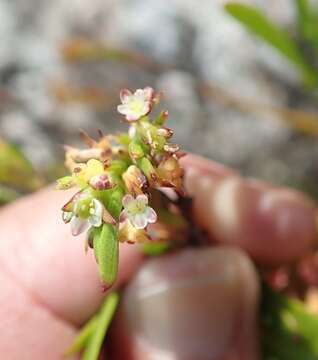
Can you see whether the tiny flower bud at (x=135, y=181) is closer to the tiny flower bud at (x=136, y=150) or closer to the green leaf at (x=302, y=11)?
the tiny flower bud at (x=136, y=150)

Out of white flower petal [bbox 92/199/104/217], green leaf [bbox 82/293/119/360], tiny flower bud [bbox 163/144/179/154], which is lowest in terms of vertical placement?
green leaf [bbox 82/293/119/360]

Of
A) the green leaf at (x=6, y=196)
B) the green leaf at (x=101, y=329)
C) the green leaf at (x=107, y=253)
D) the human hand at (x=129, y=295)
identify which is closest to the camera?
the green leaf at (x=107, y=253)

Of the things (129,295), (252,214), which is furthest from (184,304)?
(252,214)

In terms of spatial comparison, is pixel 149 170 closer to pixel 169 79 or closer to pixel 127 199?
pixel 127 199

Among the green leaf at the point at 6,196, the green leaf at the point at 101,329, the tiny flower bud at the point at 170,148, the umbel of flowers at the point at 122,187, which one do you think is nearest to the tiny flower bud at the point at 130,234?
the umbel of flowers at the point at 122,187

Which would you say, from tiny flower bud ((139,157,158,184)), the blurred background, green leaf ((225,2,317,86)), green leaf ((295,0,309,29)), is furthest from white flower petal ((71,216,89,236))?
the blurred background

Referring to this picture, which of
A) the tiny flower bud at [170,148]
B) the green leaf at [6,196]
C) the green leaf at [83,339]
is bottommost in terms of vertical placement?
the green leaf at [6,196]

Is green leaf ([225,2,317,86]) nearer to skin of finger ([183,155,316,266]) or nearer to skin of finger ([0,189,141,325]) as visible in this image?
skin of finger ([183,155,316,266])

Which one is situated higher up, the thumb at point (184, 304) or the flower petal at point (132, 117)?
the flower petal at point (132, 117)
